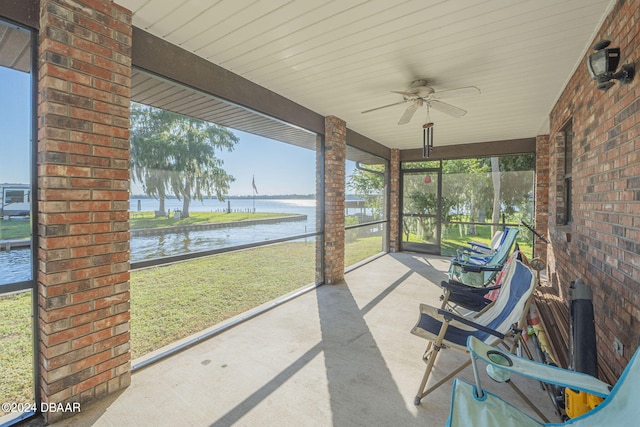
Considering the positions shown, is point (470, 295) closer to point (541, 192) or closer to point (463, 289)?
point (463, 289)

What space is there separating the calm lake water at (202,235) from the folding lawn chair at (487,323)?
2.00m

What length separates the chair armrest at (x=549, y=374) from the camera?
116 centimetres

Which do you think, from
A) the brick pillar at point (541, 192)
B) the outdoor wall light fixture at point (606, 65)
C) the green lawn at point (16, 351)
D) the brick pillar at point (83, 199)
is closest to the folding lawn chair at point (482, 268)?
the brick pillar at point (541, 192)

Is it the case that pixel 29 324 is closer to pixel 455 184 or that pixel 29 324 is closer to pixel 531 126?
pixel 531 126

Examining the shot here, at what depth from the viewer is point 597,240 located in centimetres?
207

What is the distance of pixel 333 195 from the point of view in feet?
14.7

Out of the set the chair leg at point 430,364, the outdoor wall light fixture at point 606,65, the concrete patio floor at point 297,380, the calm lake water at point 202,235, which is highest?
the outdoor wall light fixture at point 606,65

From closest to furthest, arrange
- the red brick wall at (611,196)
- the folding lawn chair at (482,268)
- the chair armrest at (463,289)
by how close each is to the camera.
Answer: the red brick wall at (611,196), the chair armrest at (463,289), the folding lawn chair at (482,268)

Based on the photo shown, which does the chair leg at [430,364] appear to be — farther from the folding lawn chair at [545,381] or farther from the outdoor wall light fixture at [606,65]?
the outdoor wall light fixture at [606,65]

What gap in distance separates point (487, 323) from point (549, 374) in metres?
1.25

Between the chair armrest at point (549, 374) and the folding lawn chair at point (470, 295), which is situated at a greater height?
the chair armrest at point (549, 374)

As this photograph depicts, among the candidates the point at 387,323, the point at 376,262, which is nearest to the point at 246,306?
the point at 387,323

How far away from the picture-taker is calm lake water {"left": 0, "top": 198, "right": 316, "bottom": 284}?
174 cm

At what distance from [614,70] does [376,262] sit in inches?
186
